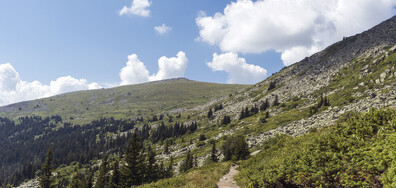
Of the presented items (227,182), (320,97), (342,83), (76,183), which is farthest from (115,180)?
(342,83)

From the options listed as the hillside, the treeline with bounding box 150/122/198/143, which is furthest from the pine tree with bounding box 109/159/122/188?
the treeline with bounding box 150/122/198/143

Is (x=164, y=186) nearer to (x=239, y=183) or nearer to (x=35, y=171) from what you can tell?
(x=239, y=183)

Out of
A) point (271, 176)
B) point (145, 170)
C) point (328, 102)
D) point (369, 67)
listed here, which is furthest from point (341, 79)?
point (271, 176)

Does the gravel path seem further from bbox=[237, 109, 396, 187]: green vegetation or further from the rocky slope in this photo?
the rocky slope

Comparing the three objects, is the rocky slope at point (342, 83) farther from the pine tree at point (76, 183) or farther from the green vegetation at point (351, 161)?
the green vegetation at point (351, 161)

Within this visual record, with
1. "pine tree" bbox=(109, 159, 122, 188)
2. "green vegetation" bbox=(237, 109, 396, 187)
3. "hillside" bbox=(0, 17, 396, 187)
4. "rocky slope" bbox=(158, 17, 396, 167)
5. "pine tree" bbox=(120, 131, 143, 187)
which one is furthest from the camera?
"rocky slope" bbox=(158, 17, 396, 167)

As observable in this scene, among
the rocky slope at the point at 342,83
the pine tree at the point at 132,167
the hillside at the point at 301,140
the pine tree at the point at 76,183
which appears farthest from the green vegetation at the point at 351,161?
the pine tree at the point at 76,183

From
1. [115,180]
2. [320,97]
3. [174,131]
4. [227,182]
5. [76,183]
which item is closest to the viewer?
[227,182]

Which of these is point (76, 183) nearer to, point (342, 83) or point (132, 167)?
point (132, 167)

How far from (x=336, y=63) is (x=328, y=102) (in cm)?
6590

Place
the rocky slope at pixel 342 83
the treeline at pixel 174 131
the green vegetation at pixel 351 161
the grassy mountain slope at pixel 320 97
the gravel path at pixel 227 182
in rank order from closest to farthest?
1. the green vegetation at pixel 351 161
2. the gravel path at pixel 227 182
3. the grassy mountain slope at pixel 320 97
4. the rocky slope at pixel 342 83
5. the treeline at pixel 174 131

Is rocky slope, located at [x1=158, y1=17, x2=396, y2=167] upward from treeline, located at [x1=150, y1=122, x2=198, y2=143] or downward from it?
upward

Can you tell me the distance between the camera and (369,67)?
82.2 metres

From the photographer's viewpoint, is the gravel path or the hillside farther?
the gravel path
